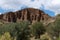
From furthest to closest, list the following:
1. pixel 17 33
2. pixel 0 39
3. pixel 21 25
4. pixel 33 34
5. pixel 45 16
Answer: pixel 45 16 → pixel 33 34 → pixel 21 25 → pixel 17 33 → pixel 0 39

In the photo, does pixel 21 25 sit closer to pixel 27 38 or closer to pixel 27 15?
pixel 27 38

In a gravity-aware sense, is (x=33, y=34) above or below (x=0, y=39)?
below

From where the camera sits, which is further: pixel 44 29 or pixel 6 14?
pixel 6 14

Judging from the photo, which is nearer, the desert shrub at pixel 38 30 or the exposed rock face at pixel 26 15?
the desert shrub at pixel 38 30

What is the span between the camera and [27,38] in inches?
1914

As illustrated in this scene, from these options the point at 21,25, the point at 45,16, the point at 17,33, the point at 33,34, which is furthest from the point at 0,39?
the point at 45,16

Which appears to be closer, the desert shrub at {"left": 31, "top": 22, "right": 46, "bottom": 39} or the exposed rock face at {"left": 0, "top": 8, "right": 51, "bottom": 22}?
the desert shrub at {"left": 31, "top": 22, "right": 46, "bottom": 39}

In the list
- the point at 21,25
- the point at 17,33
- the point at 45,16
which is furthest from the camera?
the point at 45,16

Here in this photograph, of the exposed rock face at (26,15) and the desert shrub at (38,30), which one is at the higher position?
the desert shrub at (38,30)

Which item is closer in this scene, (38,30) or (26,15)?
(38,30)

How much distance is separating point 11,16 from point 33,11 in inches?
644

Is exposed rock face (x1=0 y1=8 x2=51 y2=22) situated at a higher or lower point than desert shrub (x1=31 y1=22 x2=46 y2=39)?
lower

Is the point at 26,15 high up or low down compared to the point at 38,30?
down

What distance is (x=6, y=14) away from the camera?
15875cm
